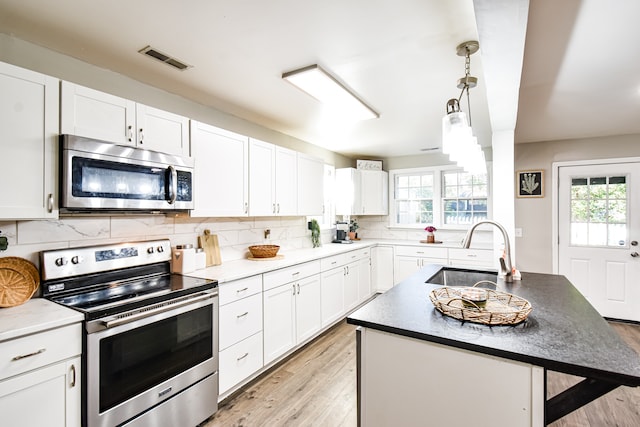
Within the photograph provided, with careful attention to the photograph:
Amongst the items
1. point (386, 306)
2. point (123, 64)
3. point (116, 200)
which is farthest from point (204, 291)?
point (123, 64)

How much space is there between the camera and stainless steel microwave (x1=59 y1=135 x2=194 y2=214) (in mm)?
1647

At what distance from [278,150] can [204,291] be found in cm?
170

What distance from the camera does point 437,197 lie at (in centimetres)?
503

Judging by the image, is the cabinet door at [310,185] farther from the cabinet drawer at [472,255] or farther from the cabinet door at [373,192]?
the cabinet drawer at [472,255]

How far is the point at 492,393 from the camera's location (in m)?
1.17

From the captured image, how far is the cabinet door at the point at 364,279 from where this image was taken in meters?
4.36

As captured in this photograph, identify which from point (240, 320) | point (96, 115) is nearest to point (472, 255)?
point (240, 320)

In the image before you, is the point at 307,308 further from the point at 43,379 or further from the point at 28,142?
the point at 28,142

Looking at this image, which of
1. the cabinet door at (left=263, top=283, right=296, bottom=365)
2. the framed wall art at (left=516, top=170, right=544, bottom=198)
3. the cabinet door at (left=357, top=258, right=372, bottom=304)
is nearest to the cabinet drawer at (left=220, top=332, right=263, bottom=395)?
the cabinet door at (left=263, top=283, right=296, bottom=365)

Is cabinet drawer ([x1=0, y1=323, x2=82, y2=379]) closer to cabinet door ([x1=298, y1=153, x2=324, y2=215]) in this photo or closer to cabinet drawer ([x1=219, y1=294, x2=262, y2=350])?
cabinet drawer ([x1=219, y1=294, x2=262, y2=350])

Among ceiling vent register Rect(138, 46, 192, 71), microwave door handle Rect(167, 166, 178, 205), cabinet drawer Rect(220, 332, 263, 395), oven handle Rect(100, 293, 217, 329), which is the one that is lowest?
cabinet drawer Rect(220, 332, 263, 395)

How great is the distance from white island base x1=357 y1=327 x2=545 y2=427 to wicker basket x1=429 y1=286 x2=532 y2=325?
22 cm

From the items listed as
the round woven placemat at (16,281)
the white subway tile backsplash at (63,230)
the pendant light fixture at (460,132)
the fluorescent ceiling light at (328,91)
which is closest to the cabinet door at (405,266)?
the fluorescent ceiling light at (328,91)

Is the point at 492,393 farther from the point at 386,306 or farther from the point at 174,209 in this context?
the point at 174,209
